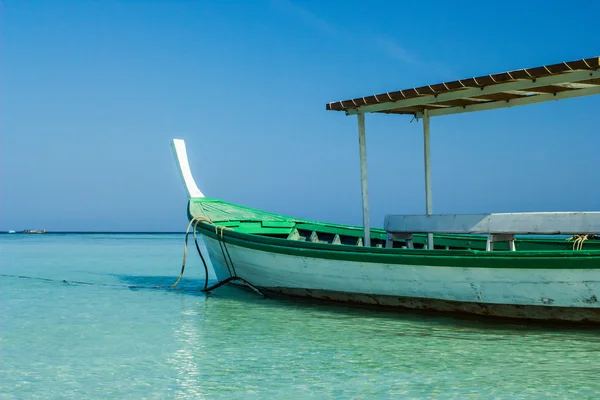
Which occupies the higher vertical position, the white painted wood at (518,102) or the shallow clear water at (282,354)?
the white painted wood at (518,102)

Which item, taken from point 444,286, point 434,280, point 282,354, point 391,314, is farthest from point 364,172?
point 282,354

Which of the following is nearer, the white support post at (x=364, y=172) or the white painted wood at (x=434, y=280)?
the white painted wood at (x=434, y=280)

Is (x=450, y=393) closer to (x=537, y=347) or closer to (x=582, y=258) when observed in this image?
(x=537, y=347)

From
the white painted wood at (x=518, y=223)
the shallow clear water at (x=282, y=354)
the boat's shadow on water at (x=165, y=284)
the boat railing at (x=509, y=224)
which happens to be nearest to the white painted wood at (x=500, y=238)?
the boat railing at (x=509, y=224)

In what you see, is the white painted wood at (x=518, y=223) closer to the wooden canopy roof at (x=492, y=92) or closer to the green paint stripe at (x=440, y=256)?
the green paint stripe at (x=440, y=256)

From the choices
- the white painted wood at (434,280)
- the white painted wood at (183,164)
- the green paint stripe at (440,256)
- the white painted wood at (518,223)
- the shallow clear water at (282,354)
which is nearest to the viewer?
the shallow clear water at (282,354)

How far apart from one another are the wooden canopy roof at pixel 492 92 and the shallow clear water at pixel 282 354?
304 cm

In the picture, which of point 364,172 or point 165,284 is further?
point 165,284

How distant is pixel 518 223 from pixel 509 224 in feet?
0.38

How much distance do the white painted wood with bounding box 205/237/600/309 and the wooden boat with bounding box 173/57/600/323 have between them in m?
0.01

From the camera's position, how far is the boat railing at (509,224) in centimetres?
853

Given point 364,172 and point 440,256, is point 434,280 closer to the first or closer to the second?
point 440,256

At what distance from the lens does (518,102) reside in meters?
9.52

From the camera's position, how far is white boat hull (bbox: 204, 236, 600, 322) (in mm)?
7715
